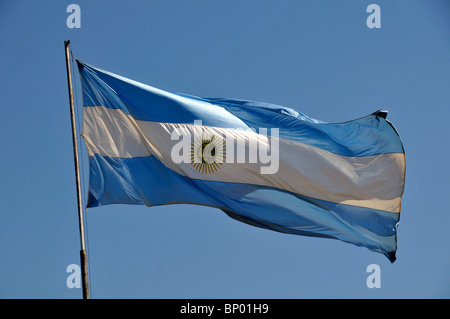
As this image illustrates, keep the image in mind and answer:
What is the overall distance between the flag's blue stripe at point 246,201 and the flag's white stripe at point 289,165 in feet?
0.72

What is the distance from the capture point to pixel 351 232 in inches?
979

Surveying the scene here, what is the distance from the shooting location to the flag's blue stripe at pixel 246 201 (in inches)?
932

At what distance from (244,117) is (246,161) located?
1.74 meters

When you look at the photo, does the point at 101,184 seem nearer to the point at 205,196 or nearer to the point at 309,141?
the point at 205,196

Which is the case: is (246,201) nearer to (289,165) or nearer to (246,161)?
(246,161)

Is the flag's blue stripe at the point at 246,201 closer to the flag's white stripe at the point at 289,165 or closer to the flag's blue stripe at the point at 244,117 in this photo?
the flag's white stripe at the point at 289,165

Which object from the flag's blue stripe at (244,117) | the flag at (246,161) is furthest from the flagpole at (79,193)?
the flag's blue stripe at (244,117)

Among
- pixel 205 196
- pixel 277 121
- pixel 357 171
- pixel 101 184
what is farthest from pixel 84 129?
pixel 357 171

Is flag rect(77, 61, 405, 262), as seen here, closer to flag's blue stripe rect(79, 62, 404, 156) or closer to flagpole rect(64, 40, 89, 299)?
flag's blue stripe rect(79, 62, 404, 156)

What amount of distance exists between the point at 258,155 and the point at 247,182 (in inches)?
35.4

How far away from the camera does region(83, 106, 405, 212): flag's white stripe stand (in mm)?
24156

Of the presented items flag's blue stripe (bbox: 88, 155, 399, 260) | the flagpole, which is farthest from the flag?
the flagpole

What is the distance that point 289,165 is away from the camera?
2505cm
